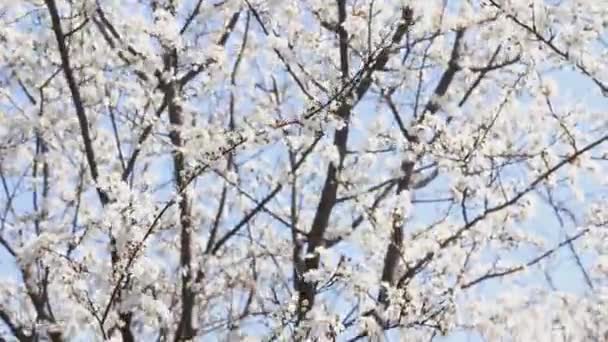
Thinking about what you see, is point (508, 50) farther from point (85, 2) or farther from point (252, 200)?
point (85, 2)

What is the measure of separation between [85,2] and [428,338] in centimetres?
273

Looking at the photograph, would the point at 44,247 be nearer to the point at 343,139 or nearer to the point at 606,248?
the point at 343,139

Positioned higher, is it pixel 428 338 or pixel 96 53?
pixel 96 53

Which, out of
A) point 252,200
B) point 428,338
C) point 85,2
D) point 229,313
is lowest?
point 428,338

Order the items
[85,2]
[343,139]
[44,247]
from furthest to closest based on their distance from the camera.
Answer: [343,139] < [85,2] < [44,247]

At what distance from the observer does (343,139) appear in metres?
6.07

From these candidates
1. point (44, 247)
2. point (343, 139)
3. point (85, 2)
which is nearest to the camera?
point (44, 247)

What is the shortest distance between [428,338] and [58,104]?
Result: 2943mm

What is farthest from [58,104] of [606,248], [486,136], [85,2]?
[606,248]

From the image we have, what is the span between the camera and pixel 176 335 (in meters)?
5.36

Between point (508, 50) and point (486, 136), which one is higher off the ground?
point (508, 50)

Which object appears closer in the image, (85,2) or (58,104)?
(85,2)

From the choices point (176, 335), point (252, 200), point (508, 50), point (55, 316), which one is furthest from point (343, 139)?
point (55, 316)

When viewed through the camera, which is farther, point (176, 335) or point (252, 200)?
point (252, 200)
